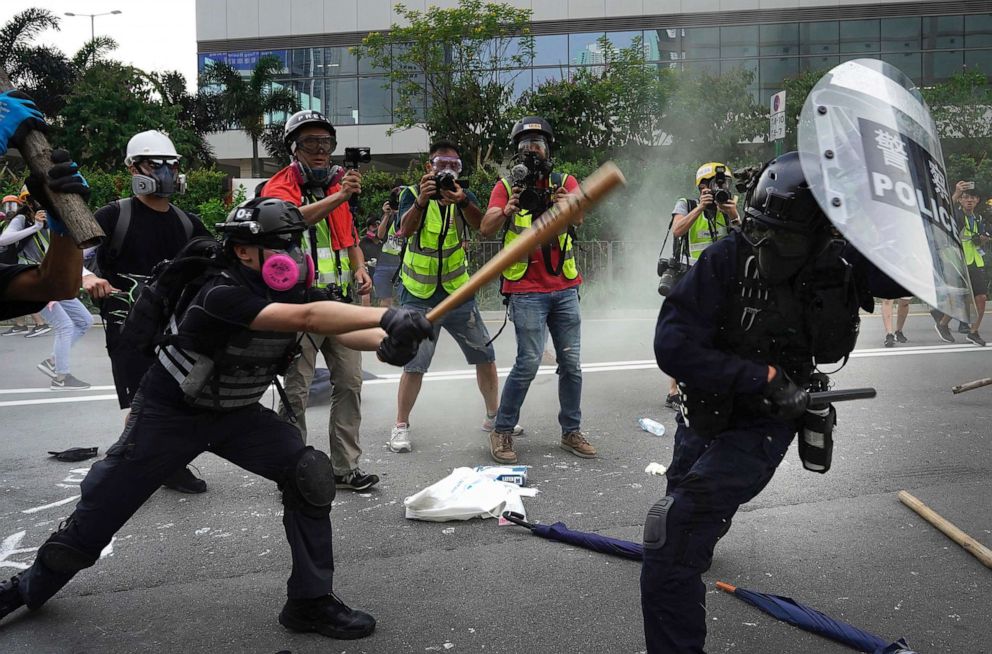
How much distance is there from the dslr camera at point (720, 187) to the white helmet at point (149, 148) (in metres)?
3.49

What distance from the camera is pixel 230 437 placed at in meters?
3.44

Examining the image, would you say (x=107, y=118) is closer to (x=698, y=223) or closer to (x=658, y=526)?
(x=698, y=223)

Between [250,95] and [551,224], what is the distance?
31.7 meters

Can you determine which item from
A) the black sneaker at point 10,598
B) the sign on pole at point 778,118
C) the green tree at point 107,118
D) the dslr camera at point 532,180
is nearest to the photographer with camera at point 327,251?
the dslr camera at point 532,180

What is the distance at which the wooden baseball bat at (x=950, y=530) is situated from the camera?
12.6 ft

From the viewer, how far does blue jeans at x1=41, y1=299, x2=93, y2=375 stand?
8195 mm

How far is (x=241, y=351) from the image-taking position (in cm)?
324

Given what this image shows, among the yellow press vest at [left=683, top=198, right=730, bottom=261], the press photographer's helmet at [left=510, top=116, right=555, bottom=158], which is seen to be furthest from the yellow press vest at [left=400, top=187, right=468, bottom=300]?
the yellow press vest at [left=683, top=198, right=730, bottom=261]

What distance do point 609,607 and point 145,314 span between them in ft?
6.73

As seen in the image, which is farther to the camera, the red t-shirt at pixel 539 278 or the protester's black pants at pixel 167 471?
the red t-shirt at pixel 539 278

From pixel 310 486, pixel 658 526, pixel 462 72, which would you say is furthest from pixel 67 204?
pixel 462 72

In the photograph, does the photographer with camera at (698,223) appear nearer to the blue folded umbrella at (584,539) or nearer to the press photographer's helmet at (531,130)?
the press photographer's helmet at (531,130)

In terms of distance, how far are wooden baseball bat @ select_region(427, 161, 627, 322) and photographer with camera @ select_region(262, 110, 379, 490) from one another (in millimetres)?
2018

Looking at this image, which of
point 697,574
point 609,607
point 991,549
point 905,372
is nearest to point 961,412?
point 905,372
